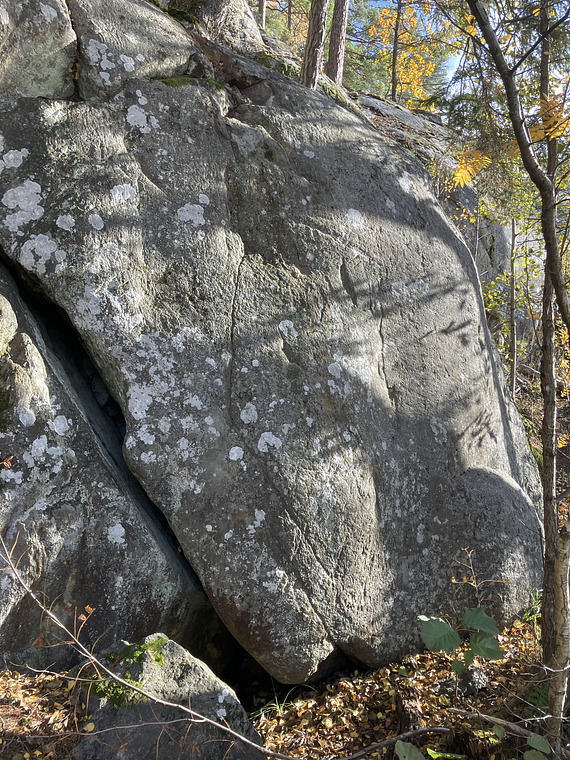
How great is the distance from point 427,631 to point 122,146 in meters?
4.21

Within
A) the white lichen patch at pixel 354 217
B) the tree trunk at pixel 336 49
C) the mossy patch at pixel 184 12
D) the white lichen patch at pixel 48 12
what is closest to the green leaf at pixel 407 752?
the white lichen patch at pixel 354 217

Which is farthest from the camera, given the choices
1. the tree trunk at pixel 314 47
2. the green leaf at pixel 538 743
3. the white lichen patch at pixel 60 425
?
the tree trunk at pixel 314 47

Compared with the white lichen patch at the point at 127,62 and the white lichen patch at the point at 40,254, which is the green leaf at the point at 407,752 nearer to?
the white lichen patch at the point at 40,254

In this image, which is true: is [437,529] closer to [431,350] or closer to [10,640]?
[431,350]

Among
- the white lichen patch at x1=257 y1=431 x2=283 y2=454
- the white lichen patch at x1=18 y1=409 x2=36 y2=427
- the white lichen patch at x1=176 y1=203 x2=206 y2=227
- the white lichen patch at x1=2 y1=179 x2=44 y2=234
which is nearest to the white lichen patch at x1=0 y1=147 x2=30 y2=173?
the white lichen patch at x1=2 y1=179 x2=44 y2=234

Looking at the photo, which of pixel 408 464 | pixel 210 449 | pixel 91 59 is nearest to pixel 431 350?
→ pixel 408 464

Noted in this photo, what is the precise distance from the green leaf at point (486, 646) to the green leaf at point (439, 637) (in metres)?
0.13

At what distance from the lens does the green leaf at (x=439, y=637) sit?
10.7 ft

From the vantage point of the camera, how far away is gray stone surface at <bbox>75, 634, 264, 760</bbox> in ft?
9.85

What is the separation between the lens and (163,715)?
10.3 ft

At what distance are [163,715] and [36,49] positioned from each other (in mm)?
4843

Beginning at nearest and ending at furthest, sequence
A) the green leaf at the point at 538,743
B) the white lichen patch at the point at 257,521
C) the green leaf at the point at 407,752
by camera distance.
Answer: the green leaf at the point at 538,743, the green leaf at the point at 407,752, the white lichen patch at the point at 257,521

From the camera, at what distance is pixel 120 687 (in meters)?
3.20

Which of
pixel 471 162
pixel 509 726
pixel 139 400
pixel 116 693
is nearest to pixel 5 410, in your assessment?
pixel 139 400
